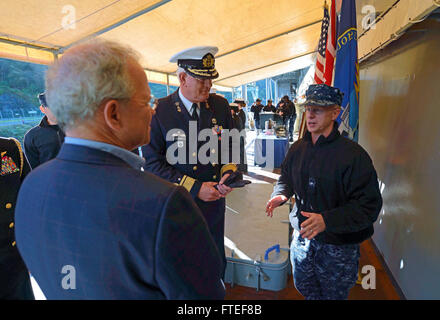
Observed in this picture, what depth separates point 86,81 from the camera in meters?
0.55

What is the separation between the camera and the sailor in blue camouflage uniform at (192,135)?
1.57 meters

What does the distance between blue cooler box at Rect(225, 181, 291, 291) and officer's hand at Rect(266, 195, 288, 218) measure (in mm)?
913

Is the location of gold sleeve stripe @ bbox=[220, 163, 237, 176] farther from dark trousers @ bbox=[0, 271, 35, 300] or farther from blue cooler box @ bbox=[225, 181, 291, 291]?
dark trousers @ bbox=[0, 271, 35, 300]

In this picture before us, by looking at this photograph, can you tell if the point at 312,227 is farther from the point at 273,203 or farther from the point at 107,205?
the point at 107,205

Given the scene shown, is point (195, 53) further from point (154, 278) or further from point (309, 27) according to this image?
point (309, 27)

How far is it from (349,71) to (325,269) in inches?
81.5

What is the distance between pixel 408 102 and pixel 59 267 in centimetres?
281

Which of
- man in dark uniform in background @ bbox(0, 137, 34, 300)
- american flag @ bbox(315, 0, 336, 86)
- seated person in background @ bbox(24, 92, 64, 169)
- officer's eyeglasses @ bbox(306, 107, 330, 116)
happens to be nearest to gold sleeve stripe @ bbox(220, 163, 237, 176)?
officer's eyeglasses @ bbox(306, 107, 330, 116)

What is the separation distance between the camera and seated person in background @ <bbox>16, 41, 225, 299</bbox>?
0.52 metres

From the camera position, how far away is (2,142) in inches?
55.1

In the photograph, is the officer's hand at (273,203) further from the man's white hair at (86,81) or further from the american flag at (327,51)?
the american flag at (327,51)

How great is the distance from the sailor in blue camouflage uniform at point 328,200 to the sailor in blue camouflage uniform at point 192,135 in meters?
0.47

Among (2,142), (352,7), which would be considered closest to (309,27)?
(352,7)

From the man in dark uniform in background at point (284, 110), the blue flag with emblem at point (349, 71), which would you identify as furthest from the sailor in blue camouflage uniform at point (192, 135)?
the man in dark uniform in background at point (284, 110)
